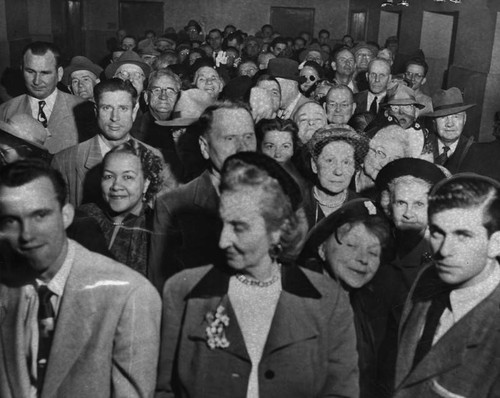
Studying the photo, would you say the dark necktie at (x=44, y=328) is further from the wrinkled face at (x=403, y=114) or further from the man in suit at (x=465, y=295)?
the wrinkled face at (x=403, y=114)

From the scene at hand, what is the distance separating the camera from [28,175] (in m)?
2.19

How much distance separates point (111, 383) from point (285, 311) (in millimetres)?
686

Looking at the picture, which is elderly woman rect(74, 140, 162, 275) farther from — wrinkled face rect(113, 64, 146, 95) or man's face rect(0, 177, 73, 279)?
wrinkled face rect(113, 64, 146, 95)

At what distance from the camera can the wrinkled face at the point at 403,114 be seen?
579cm

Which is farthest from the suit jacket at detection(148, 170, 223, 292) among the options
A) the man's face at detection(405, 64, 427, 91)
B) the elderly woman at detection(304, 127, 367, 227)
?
the man's face at detection(405, 64, 427, 91)

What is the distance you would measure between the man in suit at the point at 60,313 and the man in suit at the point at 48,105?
300cm

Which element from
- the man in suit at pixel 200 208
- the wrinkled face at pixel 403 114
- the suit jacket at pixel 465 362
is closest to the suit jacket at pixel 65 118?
the man in suit at pixel 200 208

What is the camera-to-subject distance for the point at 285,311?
2229mm

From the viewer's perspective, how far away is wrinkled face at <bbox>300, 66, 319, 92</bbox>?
8.37 meters

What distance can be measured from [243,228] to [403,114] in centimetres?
401

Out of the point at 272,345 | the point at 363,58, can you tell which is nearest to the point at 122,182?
the point at 272,345

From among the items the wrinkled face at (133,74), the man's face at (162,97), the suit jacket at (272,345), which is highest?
the wrinkled face at (133,74)

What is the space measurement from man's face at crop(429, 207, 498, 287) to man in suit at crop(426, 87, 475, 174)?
10.1 ft

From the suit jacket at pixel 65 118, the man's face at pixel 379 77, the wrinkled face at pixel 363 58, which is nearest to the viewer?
the suit jacket at pixel 65 118
